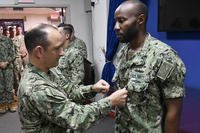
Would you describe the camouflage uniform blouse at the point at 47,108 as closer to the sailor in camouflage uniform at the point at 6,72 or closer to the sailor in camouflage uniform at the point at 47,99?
the sailor in camouflage uniform at the point at 47,99

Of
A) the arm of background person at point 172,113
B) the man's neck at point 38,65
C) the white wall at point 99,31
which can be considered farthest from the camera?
the white wall at point 99,31

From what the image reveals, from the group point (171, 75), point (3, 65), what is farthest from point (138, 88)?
point (3, 65)

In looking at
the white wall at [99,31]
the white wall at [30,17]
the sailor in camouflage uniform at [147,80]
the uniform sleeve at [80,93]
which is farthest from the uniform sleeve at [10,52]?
the white wall at [30,17]

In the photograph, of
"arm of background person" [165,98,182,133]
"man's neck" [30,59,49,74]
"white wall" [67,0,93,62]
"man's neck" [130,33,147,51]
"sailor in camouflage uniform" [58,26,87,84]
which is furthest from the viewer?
"white wall" [67,0,93,62]

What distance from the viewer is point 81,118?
144 cm

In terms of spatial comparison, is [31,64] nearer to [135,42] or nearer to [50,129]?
[50,129]

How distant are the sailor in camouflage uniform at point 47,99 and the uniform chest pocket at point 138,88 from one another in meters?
0.18

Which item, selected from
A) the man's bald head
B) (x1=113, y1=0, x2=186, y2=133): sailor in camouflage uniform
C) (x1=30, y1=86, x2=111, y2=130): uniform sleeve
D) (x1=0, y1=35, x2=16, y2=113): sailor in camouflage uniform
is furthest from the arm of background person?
(x1=0, y1=35, x2=16, y2=113): sailor in camouflage uniform

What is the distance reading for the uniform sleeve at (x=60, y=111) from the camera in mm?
1411

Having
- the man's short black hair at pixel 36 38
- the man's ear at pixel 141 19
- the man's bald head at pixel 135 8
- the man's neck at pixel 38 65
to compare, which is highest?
the man's bald head at pixel 135 8

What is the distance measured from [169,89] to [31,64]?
2.57 ft

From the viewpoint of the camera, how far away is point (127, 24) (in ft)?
5.66

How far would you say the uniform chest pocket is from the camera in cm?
166

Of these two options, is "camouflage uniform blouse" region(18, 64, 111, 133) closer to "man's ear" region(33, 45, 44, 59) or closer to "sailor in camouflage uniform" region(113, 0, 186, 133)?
"man's ear" region(33, 45, 44, 59)
